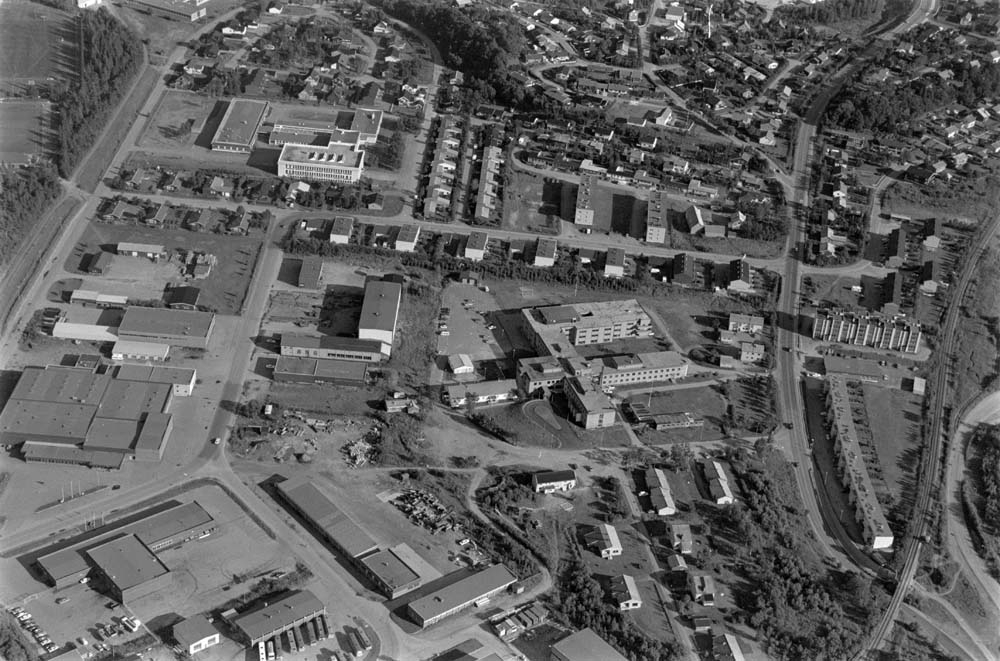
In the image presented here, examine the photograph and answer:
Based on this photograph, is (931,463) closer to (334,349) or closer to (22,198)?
(334,349)

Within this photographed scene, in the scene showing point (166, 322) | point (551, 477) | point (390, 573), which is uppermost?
point (166, 322)

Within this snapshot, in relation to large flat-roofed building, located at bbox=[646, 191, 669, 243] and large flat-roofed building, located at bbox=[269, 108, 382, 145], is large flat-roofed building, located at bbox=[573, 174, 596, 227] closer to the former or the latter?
large flat-roofed building, located at bbox=[646, 191, 669, 243]

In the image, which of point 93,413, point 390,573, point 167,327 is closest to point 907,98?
point 167,327

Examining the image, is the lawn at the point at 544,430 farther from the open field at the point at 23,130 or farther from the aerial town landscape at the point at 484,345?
the open field at the point at 23,130

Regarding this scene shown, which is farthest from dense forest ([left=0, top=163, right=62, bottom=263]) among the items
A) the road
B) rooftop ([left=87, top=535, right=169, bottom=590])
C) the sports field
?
the road

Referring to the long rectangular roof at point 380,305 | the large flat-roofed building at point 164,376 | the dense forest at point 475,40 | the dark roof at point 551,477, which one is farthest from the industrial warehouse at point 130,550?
the dense forest at point 475,40

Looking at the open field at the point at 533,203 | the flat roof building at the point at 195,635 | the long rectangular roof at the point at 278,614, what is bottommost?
the flat roof building at the point at 195,635

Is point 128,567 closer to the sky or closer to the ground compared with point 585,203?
closer to the ground
